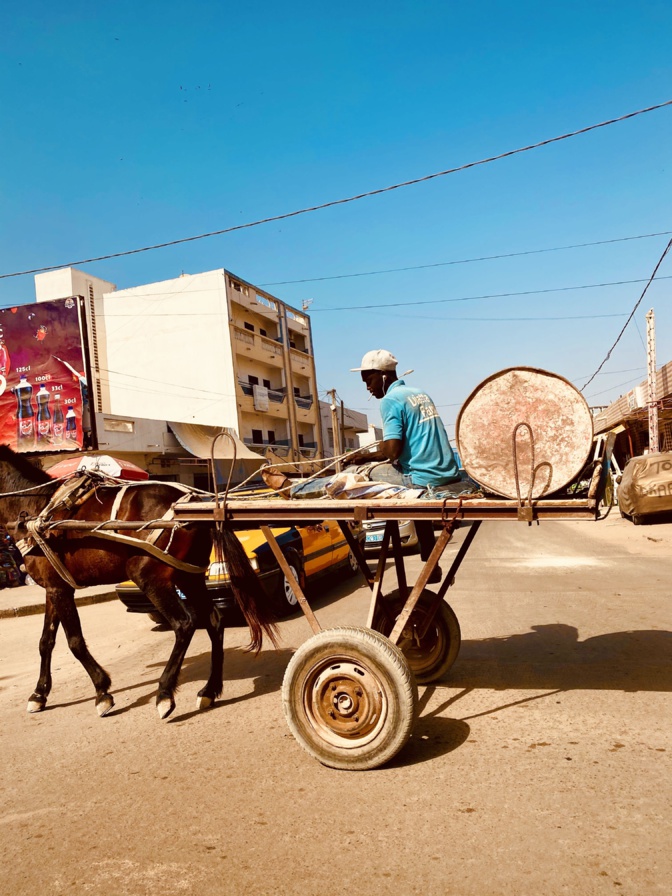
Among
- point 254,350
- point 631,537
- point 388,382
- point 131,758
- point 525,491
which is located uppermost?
point 254,350

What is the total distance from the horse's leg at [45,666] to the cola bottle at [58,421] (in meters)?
16.8

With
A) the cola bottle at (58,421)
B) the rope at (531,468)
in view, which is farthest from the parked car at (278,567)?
the cola bottle at (58,421)

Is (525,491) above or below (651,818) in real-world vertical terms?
above

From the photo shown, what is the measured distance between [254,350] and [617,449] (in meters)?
20.3

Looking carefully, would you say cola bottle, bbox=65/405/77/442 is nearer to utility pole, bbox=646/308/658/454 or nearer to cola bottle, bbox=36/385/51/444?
cola bottle, bbox=36/385/51/444

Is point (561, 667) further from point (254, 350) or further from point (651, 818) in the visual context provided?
point (254, 350)

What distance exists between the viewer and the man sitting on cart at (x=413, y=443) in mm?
4152

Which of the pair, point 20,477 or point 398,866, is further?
point 20,477

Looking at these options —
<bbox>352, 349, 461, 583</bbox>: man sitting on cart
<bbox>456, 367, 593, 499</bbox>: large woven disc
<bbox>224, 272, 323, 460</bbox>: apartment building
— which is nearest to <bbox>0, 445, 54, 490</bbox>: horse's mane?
<bbox>352, 349, 461, 583</bbox>: man sitting on cart

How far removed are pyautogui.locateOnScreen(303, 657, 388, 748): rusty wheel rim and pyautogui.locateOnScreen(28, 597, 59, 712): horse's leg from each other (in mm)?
2636

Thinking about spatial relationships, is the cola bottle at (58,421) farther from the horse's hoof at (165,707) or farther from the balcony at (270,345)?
the balcony at (270,345)

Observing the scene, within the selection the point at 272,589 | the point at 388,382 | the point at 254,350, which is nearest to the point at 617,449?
the point at 254,350

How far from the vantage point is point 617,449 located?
109 feet

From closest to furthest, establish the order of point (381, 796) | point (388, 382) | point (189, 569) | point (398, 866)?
1. point (398, 866)
2. point (381, 796)
3. point (388, 382)
4. point (189, 569)
